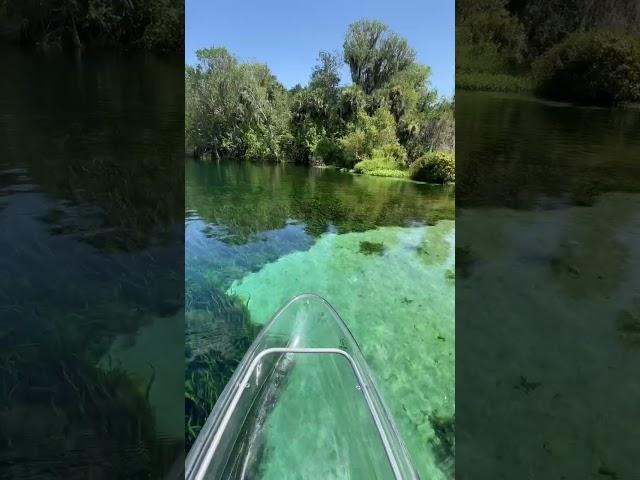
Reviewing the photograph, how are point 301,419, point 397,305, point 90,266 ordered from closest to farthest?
point 301,419 → point 90,266 → point 397,305

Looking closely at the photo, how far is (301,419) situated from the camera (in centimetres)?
199

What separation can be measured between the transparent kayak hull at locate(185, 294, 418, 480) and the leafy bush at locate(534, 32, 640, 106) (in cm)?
422

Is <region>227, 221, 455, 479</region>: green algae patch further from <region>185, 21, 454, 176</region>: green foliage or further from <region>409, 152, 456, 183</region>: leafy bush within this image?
<region>185, 21, 454, 176</region>: green foliage

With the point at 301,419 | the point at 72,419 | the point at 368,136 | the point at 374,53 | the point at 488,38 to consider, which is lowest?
the point at 72,419

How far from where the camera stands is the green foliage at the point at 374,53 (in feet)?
24.5

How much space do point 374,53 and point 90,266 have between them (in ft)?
17.2

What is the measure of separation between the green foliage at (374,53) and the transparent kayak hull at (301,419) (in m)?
5.90

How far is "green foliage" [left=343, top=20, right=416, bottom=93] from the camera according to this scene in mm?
7469

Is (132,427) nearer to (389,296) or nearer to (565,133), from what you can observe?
(389,296)

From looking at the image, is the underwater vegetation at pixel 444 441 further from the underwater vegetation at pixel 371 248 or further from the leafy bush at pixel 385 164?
the leafy bush at pixel 385 164

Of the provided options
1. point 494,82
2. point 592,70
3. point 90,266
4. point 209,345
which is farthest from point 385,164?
point 90,266

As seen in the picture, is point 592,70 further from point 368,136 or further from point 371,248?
point 368,136

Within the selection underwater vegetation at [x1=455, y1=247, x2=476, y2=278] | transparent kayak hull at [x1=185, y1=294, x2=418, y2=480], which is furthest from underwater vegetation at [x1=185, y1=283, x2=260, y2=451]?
underwater vegetation at [x1=455, y1=247, x2=476, y2=278]

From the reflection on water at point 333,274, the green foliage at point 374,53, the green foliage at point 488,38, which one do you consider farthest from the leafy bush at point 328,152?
the green foliage at point 488,38
